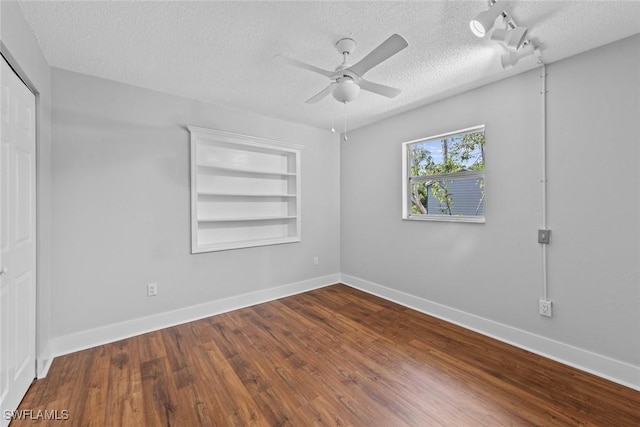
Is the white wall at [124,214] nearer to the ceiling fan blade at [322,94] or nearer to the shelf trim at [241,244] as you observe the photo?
the shelf trim at [241,244]

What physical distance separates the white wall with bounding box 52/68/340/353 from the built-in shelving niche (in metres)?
0.11

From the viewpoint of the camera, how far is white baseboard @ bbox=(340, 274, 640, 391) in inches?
72.9

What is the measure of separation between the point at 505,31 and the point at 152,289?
11.5ft

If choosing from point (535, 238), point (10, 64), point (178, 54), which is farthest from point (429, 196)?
point (10, 64)

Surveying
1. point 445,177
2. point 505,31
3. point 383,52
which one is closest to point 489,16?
point 505,31

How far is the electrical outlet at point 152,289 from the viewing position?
2.65 metres

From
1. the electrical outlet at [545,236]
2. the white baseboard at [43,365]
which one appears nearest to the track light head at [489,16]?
the electrical outlet at [545,236]

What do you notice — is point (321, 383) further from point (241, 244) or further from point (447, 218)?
point (447, 218)

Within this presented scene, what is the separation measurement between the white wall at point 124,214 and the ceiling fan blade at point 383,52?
1931 mm

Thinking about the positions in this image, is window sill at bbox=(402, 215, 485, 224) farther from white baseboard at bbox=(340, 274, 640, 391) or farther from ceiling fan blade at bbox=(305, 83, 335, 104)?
ceiling fan blade at bbox=(305, 83, 335, 104)

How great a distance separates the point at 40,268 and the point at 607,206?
13.5ft

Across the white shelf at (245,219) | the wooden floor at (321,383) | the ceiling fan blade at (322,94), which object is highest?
the ceiling fan blade at (322,94)

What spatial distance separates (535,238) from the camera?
7.46 ft

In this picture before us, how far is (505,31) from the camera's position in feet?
5.13
